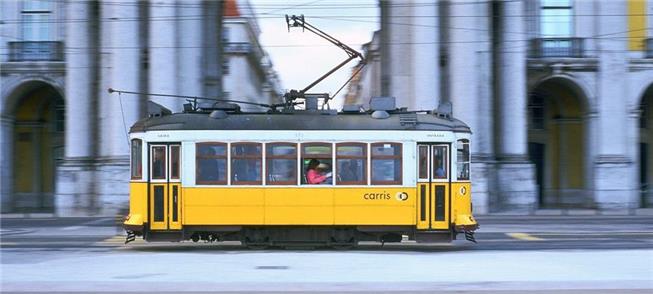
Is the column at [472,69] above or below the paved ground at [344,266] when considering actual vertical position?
above

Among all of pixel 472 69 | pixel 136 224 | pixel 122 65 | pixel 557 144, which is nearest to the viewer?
pixel 136 224

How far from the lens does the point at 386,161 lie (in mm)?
15461

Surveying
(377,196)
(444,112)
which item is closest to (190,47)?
(444,112)

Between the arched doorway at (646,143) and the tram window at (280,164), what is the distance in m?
23.9

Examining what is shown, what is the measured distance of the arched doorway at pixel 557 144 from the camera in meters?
34.5

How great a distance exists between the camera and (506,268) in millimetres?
12398

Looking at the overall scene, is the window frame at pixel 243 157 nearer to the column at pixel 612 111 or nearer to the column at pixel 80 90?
the column at pixel 80 90

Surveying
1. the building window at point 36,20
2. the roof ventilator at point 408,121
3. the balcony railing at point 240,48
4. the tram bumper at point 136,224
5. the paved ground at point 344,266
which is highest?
the balcony railing at point 240,48

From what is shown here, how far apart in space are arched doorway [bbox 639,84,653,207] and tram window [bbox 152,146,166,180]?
83.9 feet

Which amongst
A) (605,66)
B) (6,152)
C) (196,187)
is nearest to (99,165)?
(6,152)

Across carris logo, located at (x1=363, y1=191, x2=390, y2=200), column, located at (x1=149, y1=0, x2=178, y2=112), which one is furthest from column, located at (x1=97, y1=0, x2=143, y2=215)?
carris logo, located at (x1=363, y1=191, x2=390, y2=200)

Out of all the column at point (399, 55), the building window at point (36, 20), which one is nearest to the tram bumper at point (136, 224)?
the column at point (399, 55)

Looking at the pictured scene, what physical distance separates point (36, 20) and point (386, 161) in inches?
892

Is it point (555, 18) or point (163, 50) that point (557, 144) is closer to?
point (555, 18)
